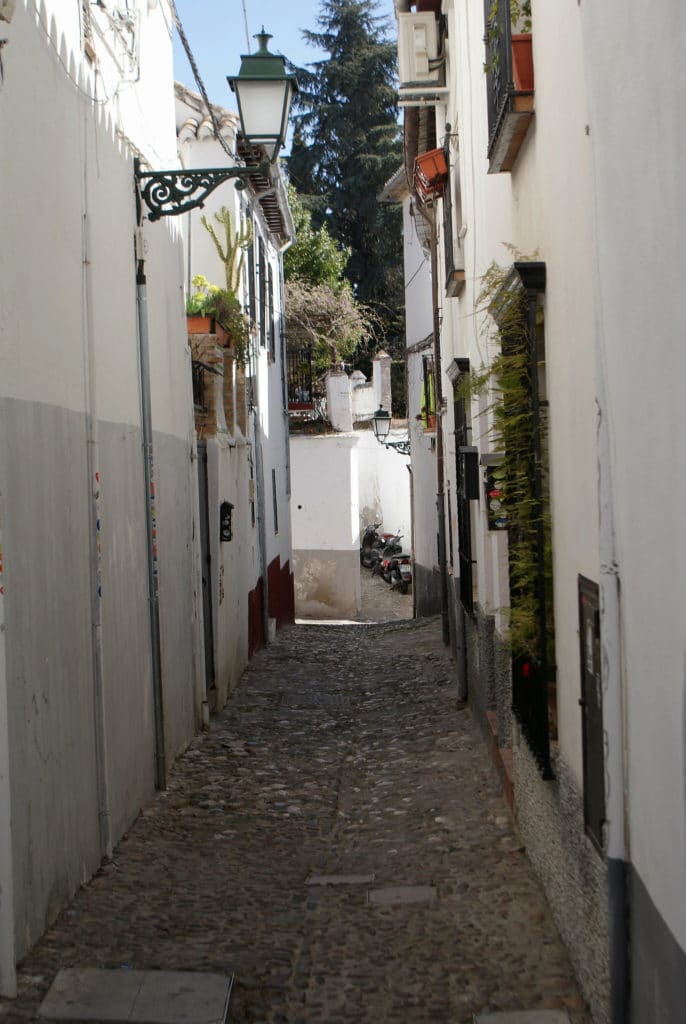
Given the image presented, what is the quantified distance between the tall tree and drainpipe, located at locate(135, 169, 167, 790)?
A: 92.6 ft

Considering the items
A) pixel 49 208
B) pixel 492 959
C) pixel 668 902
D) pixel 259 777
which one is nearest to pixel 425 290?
pixel 259 777

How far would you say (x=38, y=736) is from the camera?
557 centimetres

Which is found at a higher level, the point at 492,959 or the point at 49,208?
the point at 49,208

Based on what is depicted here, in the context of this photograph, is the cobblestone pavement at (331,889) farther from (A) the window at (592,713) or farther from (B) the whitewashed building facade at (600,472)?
(A) the window at (592,713)

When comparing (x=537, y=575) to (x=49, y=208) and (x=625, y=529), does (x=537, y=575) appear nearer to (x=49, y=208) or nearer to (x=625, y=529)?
(x=625, y=529)

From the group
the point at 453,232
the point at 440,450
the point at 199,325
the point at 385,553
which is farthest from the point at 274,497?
the point at 385,553

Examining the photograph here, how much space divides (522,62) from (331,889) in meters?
4.52

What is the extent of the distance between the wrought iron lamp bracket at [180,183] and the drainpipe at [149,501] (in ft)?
0.58

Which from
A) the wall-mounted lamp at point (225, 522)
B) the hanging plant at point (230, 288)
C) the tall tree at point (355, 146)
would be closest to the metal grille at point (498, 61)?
the hanging plant at point (230, 288)

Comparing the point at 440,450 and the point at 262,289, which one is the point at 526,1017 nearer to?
the point at 440,450

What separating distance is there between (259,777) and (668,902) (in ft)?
21.0

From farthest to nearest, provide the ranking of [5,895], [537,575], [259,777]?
[259,777]
[537,575]
[5,895]

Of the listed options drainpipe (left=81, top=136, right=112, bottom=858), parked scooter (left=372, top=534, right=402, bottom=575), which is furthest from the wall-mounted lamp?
parked scooter (left=372, top=534, right=402, bottom=575)

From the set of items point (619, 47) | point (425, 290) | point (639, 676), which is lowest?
point (639, 676)
